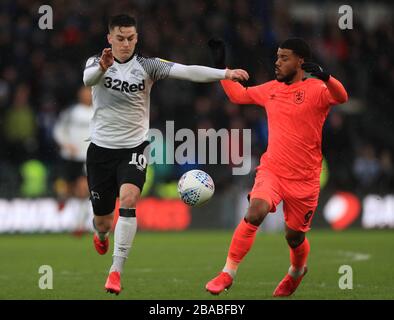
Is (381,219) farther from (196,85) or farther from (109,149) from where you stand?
(109,149)

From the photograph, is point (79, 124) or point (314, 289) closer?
point (314, 289)

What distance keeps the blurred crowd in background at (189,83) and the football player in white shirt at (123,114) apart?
8.32 meters

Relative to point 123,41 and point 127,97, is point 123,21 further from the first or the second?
point 127,97

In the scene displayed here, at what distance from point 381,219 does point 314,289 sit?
9.81 m

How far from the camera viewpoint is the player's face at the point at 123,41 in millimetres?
9203

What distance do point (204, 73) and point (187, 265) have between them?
368 cm

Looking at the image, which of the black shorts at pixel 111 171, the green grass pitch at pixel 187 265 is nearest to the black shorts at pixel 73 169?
the green grass pitch at pixel 187 265

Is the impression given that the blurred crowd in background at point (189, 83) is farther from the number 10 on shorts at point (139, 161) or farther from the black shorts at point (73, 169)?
the number 10 on shorts at point (139, 161)

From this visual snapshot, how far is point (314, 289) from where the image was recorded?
956 cm

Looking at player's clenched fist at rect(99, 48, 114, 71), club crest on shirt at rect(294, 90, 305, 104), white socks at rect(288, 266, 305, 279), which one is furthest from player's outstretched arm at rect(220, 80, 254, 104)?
white socks at rect(288, 266, 305, 279)

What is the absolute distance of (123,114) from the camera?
945 centimetres

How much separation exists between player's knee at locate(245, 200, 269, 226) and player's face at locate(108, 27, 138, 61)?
178 centimetres
